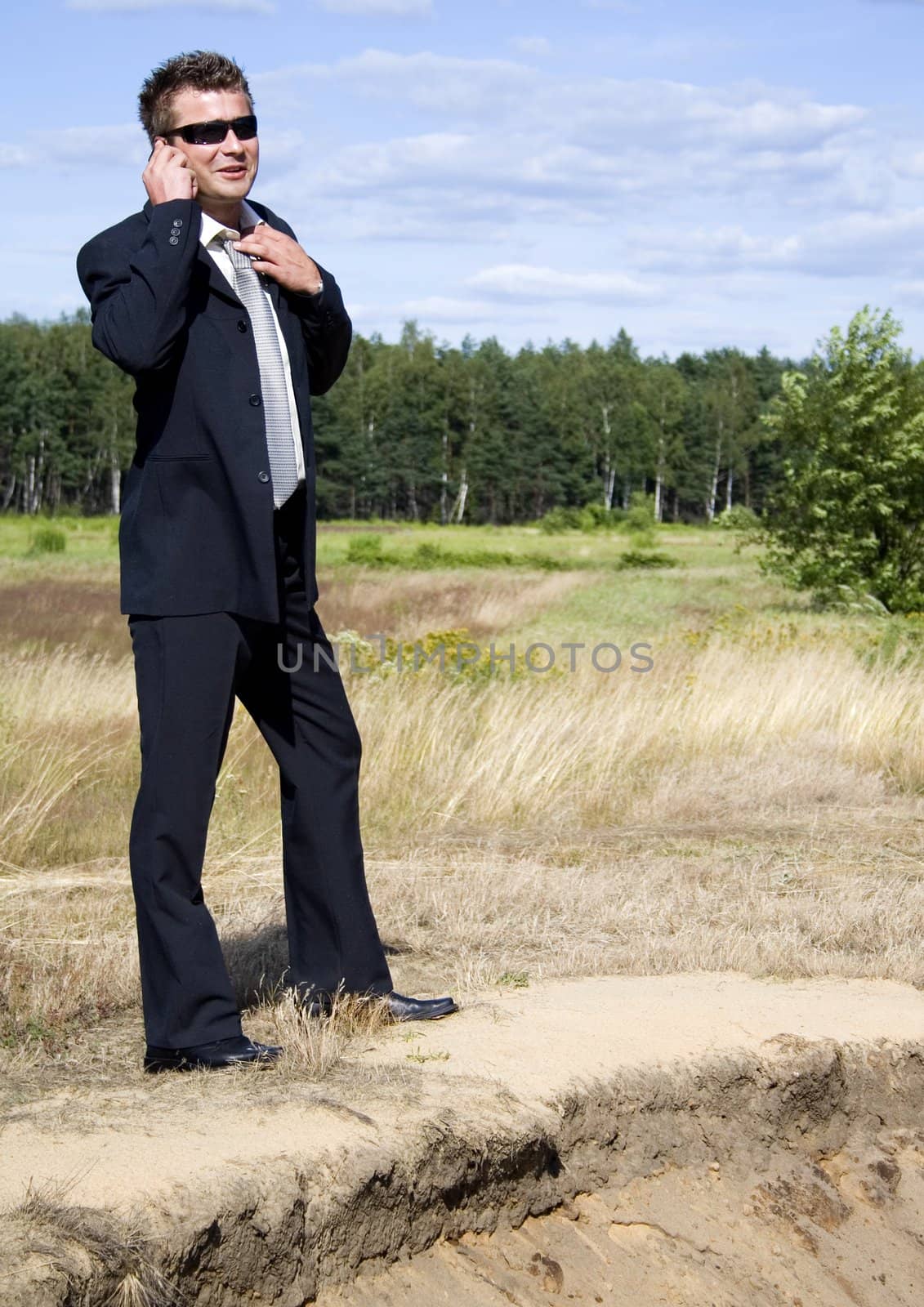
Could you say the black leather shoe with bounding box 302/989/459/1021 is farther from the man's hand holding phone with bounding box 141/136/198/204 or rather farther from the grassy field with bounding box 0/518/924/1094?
the man's hand holding phone with bounding box 141/136/198/204

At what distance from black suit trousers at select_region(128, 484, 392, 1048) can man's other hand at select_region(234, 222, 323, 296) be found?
528 mm

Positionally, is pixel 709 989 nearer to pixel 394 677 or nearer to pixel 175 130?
pixel 175 130

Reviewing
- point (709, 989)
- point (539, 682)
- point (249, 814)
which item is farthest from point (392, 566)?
point (709, 989)

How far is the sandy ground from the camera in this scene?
291cm

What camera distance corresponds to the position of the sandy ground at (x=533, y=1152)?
2910 millimetres

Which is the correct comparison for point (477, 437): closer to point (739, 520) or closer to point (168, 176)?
point (739, 520)

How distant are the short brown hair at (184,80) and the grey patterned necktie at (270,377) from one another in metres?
0.33

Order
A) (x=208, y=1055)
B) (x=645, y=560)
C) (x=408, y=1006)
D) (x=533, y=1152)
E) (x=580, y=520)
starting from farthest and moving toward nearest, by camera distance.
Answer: (x=580, y=520) → (x=645, y=560) → (x=408, y=1006) → (x=208, y=1055) → (x=533, y=1152)

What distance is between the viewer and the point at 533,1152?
3.46 meters

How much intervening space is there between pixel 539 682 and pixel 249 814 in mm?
3791

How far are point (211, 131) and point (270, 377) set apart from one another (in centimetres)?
60

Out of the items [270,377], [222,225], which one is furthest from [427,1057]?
[222,225]

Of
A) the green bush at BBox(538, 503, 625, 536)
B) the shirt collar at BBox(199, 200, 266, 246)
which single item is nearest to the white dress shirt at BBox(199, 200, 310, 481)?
the shirt collar at BBox(199, 200, 266, 246)

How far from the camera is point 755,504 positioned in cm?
10188
